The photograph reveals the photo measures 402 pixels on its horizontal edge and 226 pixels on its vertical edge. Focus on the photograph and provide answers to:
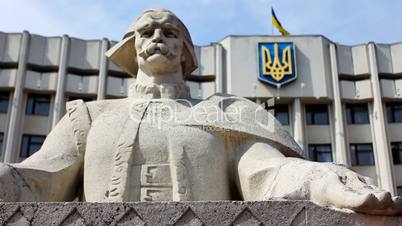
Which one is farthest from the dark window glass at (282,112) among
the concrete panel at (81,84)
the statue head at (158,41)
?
the statue head at (158,41)

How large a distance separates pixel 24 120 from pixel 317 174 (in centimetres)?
3222

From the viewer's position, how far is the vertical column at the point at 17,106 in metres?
31.8

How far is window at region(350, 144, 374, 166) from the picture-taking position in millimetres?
33438

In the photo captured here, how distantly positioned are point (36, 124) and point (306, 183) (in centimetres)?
3200

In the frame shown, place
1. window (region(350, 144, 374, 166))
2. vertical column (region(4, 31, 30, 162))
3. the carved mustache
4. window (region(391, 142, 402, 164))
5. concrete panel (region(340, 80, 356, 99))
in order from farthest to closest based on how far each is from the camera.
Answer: concrete panel (region(340, 80, 356, 99))
window (region(350, 144, 374, 166))
window (region(391, 142, 402, 164))
vertical column (region(4, 31, 30, 162))
the carved mustache

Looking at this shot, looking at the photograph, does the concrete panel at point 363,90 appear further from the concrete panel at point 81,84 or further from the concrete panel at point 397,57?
the concrete panel at point 81,84

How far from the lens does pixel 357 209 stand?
10.8ft

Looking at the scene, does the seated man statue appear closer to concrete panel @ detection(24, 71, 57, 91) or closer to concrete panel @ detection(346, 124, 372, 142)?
concrete panel @ detection(24, 71, 57, 91)

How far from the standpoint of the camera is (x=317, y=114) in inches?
1388

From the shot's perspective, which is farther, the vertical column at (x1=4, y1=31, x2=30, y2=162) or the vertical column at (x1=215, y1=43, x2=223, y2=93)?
the vertical column at (x1=215, y1=43, x2=223, y2=93)

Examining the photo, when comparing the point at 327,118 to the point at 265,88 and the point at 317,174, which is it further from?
the point at 317,174

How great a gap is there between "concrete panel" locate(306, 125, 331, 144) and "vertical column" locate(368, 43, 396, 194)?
2.89 metres

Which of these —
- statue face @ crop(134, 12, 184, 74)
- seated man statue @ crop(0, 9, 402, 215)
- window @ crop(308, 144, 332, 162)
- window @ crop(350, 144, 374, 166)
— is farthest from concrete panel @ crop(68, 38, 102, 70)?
seated man statue @ crop(0, 9, 402, 215)

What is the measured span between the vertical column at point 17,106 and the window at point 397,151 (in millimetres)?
23139
